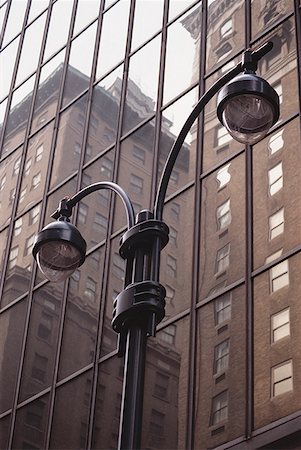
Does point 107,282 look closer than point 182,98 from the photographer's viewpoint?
Yes

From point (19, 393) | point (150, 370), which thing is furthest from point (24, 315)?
point (150, 370)

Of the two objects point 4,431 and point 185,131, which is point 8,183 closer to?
point 4,431

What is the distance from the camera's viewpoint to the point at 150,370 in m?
Answer: 18.1

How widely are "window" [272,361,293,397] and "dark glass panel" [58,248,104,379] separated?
222 inches

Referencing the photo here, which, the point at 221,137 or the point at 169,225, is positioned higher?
the point at 221,137

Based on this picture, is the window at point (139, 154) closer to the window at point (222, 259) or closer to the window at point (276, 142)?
the window at point (276, 142)

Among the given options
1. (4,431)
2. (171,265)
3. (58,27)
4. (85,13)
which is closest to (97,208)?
(171,265)

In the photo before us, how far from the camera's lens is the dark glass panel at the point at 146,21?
1012 inches

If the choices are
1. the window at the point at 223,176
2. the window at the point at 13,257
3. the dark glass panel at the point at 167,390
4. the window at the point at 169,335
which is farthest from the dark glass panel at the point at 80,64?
the dark glass panel at the point at 167,390

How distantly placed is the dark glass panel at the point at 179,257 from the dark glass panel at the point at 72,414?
2701mm

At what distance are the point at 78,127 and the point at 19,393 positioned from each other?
7897 millimetres

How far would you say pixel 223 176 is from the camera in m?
19.7

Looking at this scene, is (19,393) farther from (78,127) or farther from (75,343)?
(78,127)

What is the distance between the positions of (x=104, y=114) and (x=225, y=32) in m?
4.60
